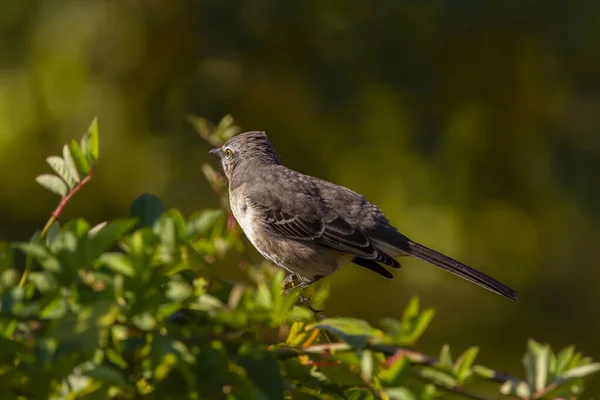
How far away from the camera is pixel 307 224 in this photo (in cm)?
372

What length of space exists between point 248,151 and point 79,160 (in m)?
2.45

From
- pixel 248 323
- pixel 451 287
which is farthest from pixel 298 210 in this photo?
pixel 248 323

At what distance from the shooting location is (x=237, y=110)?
209 inches

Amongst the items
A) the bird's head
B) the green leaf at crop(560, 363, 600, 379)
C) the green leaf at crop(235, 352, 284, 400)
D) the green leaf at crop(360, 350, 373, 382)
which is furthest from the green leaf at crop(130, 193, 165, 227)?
the bird's head

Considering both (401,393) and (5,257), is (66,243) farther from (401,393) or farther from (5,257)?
(401,393)

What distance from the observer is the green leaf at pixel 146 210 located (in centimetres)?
150

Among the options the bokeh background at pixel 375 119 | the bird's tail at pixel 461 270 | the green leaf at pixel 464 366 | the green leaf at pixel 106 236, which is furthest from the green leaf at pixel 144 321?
the bokeh background at pixel 375 119

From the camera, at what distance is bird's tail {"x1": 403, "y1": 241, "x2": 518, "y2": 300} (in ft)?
10.0

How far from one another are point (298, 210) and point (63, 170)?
7.23 ft

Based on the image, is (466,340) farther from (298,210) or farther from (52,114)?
(52,114)

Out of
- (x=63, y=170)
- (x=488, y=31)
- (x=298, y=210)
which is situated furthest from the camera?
(x=488, y=31)

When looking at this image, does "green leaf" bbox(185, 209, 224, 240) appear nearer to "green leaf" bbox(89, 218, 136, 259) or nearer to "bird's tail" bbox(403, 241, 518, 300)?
"green leaf" bbox(89, 218, 136, 259)

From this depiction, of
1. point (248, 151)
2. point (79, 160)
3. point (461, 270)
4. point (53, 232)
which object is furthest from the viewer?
point (248, 151)

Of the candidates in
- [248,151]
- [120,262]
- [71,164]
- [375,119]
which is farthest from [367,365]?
[375,119]
